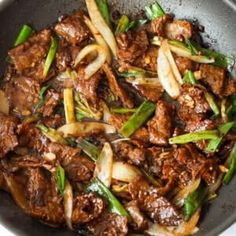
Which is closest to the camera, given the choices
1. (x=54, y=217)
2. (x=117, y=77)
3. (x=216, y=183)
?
(x=54, y=217)

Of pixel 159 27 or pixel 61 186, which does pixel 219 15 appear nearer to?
pixel 159 27

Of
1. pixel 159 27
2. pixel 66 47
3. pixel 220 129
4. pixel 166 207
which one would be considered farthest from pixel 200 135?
pixel 66 47

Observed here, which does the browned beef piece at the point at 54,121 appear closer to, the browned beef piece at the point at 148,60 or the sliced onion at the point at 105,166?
the sliced onion at the point at 105,166

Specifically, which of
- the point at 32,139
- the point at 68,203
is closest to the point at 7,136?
the point at 32,139

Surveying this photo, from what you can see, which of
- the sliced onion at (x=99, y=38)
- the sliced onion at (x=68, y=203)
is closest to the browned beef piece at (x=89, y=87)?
the sliced onion at (x=99, y=38)

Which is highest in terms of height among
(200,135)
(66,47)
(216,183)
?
(66,47)

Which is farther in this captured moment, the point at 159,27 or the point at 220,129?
the point at 159,27
